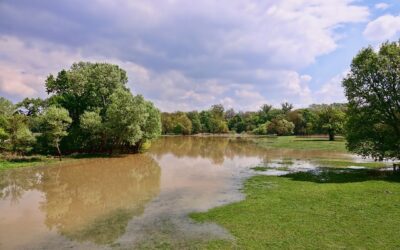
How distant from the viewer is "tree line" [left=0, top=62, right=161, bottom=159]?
37969 millimetres

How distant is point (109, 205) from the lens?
18.4 metres

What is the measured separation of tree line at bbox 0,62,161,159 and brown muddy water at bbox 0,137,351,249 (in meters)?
7.68

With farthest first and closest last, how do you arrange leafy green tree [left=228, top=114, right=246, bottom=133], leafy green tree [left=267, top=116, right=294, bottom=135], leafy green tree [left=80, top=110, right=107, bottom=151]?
leafy green tree [left=228, top=114, right=246, bottom=133], leafy green tree [left=267, top=116, right=294, bottom=135], leafy green tree [left=80, top=110, right=107, bottom=151]

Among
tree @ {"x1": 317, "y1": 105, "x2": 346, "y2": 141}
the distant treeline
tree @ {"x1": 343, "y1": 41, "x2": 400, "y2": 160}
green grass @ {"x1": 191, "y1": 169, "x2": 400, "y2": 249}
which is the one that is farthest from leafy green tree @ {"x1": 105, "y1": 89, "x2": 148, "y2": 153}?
the distant treeline

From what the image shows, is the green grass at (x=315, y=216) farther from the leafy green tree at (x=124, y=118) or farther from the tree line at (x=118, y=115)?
the leafy green tree at (x=124, y=118)

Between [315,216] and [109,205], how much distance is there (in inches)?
454

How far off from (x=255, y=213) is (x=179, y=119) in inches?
4675

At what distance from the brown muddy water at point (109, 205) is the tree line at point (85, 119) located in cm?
768

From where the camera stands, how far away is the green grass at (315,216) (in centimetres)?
1140

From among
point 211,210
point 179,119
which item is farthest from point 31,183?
point 179,119

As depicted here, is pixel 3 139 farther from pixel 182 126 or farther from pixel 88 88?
pixel 182 126

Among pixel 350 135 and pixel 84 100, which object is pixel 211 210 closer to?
pixel 350 135

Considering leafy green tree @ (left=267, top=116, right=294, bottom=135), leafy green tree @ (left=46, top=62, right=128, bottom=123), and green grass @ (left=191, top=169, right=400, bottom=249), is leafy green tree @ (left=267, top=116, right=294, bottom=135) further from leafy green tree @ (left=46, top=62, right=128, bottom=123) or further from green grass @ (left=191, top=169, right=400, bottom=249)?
green grass @ (left=191, top=169, right=400, bottom=249)

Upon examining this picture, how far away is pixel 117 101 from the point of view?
1746 inches
